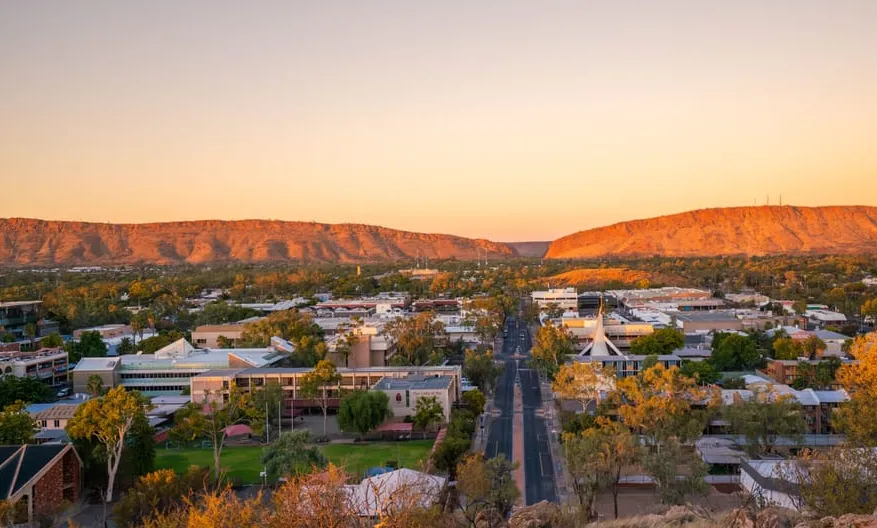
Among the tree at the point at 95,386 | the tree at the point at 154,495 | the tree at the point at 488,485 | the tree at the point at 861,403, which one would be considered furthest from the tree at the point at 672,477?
the tree at the point at 95,386

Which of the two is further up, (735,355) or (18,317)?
(18,317)

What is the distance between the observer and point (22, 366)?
54562 mm

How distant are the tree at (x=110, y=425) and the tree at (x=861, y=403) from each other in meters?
29.3

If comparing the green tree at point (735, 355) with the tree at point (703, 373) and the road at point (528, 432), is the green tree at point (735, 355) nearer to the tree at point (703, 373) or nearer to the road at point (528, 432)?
the tree at point (703, 373)

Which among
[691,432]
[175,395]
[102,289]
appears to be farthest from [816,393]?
[102,289]

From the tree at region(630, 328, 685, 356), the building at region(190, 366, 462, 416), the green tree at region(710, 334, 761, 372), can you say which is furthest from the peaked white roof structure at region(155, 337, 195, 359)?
the green tree at region(710, 334, 761, 372)

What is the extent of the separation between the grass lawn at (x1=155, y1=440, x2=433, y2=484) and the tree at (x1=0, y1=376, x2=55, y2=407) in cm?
1454

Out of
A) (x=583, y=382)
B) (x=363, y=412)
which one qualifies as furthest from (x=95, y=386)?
(x=583, y=382)

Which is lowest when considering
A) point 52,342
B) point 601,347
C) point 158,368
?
point 158,368

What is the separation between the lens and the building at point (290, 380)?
160 ft

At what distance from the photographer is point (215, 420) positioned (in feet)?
122

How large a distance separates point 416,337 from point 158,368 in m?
20.9

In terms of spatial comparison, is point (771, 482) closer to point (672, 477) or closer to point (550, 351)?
point (672, 477)

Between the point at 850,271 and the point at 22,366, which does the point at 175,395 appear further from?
the point at 850,271
